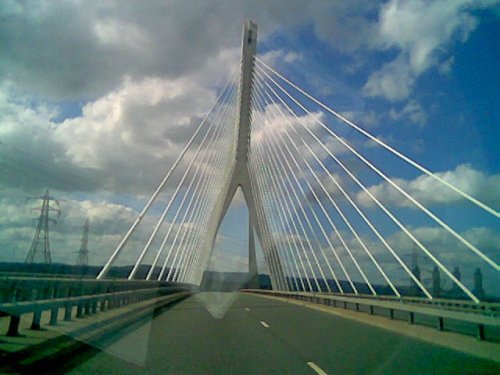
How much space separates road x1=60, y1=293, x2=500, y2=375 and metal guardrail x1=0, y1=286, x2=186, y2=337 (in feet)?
3.87

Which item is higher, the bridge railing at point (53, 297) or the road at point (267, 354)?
the bridge railing at point (53, 297)

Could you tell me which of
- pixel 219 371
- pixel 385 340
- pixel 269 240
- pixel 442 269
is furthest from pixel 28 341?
pixel 269 240

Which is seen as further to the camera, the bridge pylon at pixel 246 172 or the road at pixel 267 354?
the bridge pylon at pixel 246 172

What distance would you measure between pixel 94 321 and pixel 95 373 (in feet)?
17.2

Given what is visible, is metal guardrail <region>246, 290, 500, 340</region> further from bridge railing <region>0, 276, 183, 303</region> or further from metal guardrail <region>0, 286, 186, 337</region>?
bridge railing <region>0, 276, 183, 303</region>

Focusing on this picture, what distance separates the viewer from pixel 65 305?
1138 cm

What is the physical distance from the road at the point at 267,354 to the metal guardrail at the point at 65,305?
1.18 metres

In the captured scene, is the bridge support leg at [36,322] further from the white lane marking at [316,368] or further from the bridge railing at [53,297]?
the white lane marking at [316,368]

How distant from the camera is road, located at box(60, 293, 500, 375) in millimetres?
8352

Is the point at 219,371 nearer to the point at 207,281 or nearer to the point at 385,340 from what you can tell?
the point at 385,340

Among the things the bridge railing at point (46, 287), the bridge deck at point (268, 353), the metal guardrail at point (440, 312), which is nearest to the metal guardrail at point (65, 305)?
the bridge railing at point (46, 287)

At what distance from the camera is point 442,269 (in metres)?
16.6

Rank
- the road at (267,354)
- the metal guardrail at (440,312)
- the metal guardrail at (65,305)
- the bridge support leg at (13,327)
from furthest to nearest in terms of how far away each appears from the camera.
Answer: the metal guardrail at (440,312) → the bridge support leg at (13,327) → the metal guardrail at (65,305) → the road at (267,354)

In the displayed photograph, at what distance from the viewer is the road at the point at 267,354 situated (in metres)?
8.35
